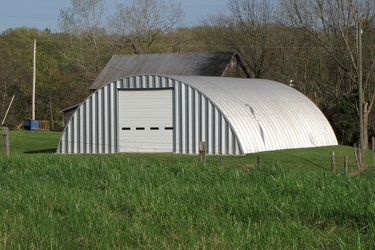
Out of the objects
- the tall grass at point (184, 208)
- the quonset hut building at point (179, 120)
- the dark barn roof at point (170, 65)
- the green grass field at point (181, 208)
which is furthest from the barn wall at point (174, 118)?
the dark barn roof at point (170, 65)

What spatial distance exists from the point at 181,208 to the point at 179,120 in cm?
1842

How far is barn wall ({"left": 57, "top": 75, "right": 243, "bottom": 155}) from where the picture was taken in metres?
28.1

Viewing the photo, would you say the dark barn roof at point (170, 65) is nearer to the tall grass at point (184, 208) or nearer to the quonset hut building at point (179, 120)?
the quonset hut building at point (179, 120)

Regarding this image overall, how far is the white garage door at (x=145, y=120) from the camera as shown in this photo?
29.7m

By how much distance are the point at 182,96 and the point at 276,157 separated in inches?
200

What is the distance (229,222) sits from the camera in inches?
392

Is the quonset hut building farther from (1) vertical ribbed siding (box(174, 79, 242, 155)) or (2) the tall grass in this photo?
(2) the tall grass

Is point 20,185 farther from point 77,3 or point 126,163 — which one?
point 77,3

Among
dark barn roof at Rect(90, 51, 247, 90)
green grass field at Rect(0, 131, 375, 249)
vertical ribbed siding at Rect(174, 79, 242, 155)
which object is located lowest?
green grass field at Rect(0, 131, 375, 249)

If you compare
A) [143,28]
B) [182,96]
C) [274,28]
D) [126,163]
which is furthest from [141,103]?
[143,28]

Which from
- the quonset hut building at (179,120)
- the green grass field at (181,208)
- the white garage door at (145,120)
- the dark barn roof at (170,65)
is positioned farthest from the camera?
the dark barn roof at (170,65)

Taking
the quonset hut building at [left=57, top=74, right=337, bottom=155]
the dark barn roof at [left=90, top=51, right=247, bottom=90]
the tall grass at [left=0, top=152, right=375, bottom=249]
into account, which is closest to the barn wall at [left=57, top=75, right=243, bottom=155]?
the quonset hut building at [left=57, top=74, right=337, bottom=155]

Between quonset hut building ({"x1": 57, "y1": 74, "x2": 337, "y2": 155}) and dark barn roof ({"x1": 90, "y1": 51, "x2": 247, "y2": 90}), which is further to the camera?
dark barn roof ({"x1": 90, "y1": 51, "x2": 247, "y2": 90})

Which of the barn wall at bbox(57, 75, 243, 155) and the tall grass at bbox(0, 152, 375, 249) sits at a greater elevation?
the barn wall at bbox(57, 75, 243, 155)
